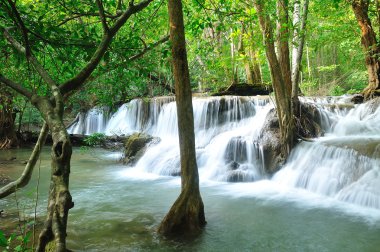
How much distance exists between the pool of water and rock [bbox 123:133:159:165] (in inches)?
114

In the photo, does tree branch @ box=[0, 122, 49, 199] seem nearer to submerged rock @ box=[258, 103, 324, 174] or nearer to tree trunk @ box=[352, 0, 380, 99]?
submerged rock @ box=[258, 103, 324, 174]

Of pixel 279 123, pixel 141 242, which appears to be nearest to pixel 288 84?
pixel 279 123

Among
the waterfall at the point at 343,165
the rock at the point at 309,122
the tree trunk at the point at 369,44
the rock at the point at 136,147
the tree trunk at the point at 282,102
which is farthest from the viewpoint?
the rock at the point at 136,147

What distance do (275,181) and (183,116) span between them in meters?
5.34

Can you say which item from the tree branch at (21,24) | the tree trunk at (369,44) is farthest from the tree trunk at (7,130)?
the tree trunk at (369,44)

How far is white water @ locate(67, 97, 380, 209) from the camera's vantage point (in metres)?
8.47

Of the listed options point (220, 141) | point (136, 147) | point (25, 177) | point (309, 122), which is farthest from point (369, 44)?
point (25, 177)

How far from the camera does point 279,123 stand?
10.8 m

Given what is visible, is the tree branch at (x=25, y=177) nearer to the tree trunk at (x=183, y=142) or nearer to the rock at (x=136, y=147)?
the tree trunk at (x=183, y=142)

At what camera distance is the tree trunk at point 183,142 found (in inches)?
227

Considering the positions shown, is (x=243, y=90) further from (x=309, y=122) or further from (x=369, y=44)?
(x=309, y=122)

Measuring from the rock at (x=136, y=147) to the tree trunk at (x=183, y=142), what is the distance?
26.9ft

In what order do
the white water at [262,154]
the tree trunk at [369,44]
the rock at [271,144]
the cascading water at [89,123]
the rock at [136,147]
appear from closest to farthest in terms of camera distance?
the white water at [262,154] < the rock at [271,144] < the tree trunk at [369,44] < the rock at [136,147] < the cascading water at [89,123]

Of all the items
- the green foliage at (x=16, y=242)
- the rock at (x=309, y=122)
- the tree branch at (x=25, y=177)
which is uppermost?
the rock at (x=309, y=122)
